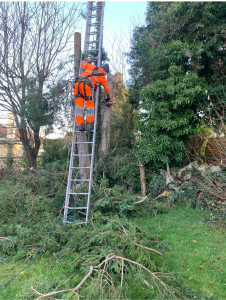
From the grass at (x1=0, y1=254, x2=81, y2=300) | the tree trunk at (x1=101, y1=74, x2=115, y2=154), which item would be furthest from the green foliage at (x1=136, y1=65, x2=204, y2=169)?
the grass at (x1=0, y1=254, x2=81, y2=300)

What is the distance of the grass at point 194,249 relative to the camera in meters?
2.90

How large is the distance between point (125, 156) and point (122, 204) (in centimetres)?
220

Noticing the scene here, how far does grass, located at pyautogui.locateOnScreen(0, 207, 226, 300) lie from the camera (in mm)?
2725

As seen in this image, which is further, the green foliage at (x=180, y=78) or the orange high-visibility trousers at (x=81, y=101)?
the green foliage at (x=180, y=78)

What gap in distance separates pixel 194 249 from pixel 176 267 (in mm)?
692

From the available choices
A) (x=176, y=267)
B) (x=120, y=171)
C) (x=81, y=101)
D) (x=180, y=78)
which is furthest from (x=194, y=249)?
(x=180, y=78)

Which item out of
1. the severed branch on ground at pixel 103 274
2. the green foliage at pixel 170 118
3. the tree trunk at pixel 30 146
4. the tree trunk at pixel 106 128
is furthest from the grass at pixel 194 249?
the tree trunk at pixel 30 146

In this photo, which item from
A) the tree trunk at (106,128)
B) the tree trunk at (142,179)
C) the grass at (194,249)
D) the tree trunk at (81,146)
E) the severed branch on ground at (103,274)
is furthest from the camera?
the tree trunk at (106,128)

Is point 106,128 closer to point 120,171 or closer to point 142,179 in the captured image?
point 120,171

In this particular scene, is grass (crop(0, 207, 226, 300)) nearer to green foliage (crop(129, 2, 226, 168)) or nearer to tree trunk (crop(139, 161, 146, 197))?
tree trunk (crop(139, 161, 146, 197))

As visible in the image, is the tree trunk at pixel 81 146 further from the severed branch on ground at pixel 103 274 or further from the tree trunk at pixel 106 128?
the severed branch on ground at pixel 103 274

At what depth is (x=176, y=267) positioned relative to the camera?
329cm

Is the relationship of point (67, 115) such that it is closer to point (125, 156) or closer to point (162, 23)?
point (125, 156)

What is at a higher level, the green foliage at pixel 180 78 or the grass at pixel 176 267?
the green foliage at pixel 180 78
